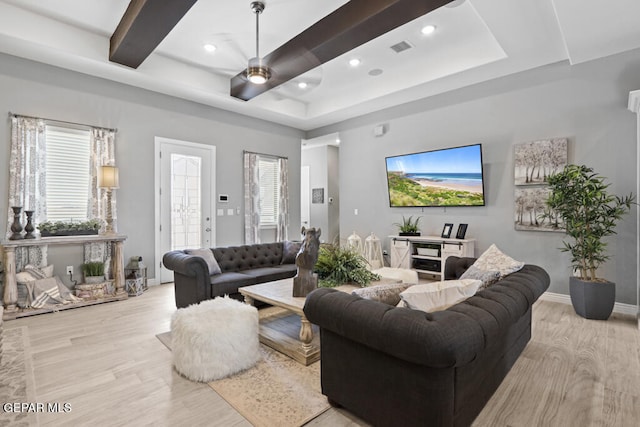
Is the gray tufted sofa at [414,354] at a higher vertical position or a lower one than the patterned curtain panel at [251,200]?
lower

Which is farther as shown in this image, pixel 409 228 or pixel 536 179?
pixel 409 228

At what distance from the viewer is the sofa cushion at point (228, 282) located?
361 centimetres

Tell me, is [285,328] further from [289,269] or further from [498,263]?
[498,263]

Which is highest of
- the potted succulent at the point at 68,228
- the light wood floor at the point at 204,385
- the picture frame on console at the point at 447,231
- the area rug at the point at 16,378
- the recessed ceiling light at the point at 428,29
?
the recessed ceiling light at the point at 428,29

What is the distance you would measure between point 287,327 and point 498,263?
2039mm

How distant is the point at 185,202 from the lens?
18.5ft

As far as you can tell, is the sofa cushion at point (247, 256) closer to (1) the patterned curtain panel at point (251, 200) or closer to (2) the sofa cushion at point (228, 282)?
(2) the sofa cushion at point (228, 282)

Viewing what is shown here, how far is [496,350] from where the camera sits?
1.97m

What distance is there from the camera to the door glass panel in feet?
18.1

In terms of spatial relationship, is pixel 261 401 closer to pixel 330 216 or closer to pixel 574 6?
pixel 574 6

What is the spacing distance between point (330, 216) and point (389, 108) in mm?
3751

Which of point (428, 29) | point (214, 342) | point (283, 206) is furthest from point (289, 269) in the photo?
point (428, 29)

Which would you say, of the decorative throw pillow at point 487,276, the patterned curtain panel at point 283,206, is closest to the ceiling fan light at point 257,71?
the decorative throw pillow at point 487,276

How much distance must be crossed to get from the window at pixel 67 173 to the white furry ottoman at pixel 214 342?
3.19m
